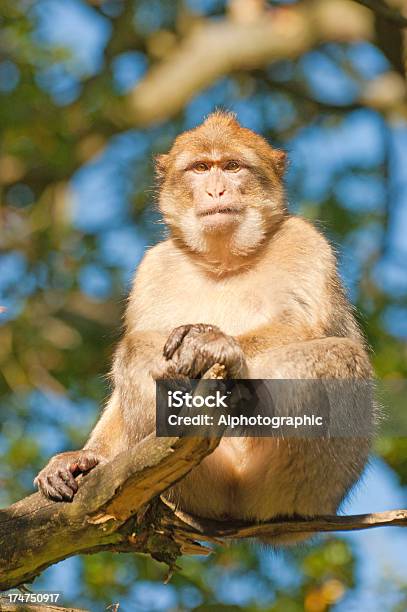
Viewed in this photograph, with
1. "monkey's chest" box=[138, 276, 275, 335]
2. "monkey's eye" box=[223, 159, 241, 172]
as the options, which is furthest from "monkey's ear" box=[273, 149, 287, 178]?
"monkey's chest" box=[138, 276, 275, 335]

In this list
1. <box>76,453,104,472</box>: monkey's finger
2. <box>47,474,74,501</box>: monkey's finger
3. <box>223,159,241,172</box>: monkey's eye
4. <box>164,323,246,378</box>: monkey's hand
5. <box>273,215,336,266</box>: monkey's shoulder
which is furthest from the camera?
<box>223,159,241,172</box>: monkey's eye

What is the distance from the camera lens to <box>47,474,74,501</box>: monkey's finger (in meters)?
5.54

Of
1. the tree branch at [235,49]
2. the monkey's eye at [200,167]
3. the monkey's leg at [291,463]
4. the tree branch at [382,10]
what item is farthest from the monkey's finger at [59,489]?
the tree branch at [235,49]

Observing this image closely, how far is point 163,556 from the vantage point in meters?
5.70

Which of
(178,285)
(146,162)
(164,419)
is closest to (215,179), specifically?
(178,285)

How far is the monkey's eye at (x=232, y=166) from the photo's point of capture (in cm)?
696

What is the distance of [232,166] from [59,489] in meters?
2.48

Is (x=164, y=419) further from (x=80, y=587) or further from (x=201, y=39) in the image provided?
(x=201, y=39)

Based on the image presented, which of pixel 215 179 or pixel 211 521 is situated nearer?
pixel 211 521

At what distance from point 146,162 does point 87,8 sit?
223cm

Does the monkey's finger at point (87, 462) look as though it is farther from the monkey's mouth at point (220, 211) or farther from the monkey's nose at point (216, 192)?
the monkey's nose at point (216, 192)

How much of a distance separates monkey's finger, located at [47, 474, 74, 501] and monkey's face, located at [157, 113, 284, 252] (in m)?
1.87

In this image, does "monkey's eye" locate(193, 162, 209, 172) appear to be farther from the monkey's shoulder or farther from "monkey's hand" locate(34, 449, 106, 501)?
"monkey's hand" locate(34, 449, 106, 501)

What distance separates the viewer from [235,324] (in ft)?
21.0
